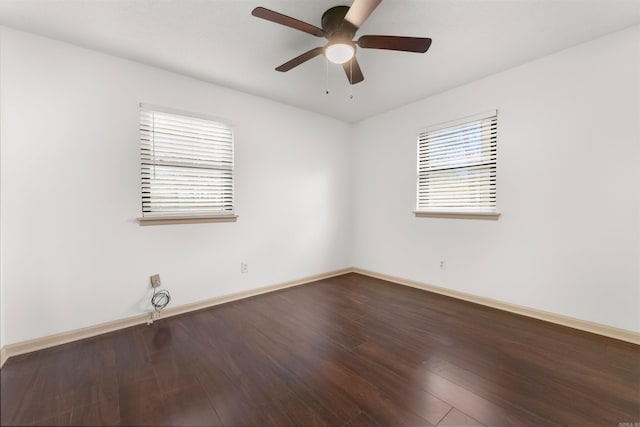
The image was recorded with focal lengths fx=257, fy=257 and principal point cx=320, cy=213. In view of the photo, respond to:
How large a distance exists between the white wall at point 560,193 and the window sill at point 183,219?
2698mm

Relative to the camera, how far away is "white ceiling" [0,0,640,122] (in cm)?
189

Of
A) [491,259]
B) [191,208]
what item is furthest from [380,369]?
[191,208]

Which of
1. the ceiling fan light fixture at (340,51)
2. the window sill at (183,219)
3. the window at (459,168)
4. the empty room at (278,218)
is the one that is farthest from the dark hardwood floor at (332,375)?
the ceiling fan light fixture at (340,51)

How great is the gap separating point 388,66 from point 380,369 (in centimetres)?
281

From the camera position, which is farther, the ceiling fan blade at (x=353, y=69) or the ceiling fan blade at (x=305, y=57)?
the ceiling fan blade at (x=353, y=69)

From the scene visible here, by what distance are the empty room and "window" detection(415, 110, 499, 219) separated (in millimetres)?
25

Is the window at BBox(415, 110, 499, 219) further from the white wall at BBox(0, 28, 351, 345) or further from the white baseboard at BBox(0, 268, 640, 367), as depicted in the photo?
the white wall at BBox(0, 28, 351, 345)

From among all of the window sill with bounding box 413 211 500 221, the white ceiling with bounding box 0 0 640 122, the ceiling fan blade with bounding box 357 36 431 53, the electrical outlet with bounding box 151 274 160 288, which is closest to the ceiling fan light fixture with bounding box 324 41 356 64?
the ceiling fan blade with bounding box 357 36 431 53

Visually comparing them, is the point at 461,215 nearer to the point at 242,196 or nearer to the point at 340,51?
the point at 340,51

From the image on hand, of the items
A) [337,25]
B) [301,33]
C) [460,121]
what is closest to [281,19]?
[337,25]

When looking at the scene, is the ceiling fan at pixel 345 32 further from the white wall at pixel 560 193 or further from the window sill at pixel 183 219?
the window sill at pixel 183 219

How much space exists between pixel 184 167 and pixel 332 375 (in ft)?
8.37

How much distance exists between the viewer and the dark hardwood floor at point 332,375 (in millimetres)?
1427

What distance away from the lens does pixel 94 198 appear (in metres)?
2.37
